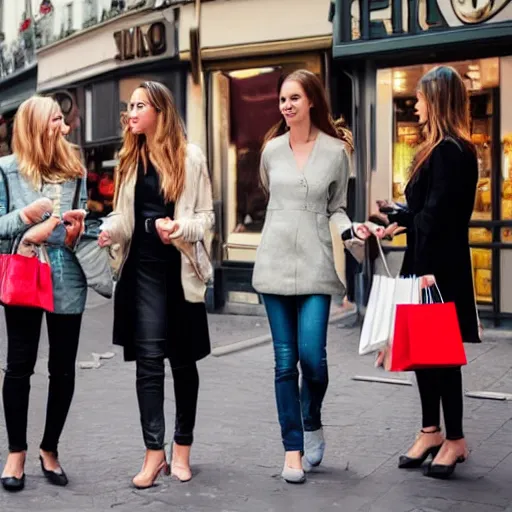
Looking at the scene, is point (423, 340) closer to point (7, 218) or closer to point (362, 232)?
point (362, 232)

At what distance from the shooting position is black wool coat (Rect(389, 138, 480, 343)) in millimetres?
5066

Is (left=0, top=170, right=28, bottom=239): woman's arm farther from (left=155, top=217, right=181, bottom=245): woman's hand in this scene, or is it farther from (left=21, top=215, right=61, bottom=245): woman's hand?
(left=155, top=217, right=181, bottom=245): woman's hand

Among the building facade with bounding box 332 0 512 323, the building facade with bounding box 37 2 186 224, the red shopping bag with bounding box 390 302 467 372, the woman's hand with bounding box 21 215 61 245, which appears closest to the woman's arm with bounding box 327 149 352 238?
the red shopping bag with bounding box 390 302 467 372

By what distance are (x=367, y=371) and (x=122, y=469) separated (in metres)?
3.24

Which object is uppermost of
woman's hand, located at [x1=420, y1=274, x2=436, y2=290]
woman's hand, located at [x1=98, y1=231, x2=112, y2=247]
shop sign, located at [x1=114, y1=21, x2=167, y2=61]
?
shop sign, located at [x1=114, y1=21, x2=167, y2=61]

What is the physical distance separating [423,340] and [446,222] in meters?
0.58

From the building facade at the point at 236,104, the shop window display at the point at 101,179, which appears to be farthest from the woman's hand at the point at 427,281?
the shop window display at the point at 101,179

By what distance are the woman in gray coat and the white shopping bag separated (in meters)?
0.22

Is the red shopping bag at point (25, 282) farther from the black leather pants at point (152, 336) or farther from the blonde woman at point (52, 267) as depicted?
the black leather pants at point (152, 336)

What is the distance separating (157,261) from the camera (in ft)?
16.8

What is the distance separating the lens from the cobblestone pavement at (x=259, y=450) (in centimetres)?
479

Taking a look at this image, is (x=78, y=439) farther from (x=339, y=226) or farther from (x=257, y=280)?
(x=339, y=226)

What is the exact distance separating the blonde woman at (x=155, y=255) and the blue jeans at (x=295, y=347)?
38 centimetres

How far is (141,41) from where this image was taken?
13.6m
